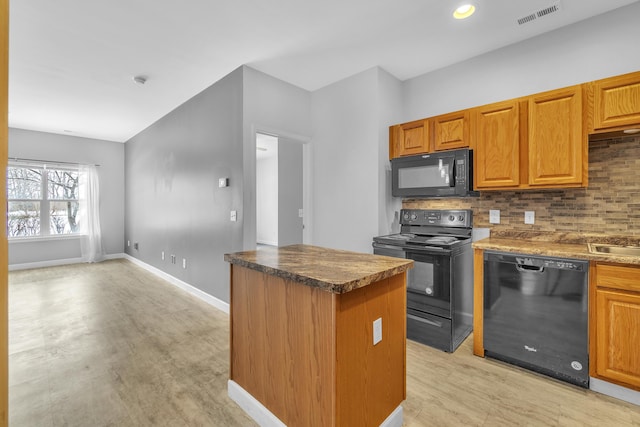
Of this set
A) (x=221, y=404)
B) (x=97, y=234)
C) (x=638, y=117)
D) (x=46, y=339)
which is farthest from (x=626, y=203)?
(x=97, y=234)

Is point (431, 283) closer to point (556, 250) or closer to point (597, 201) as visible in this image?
point (556, 250)

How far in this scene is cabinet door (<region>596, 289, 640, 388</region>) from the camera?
1.76m

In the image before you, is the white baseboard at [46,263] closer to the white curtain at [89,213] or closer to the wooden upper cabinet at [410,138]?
the white curtain at [89,213]

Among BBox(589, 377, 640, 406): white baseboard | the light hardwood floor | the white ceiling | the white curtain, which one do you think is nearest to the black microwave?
the white ceiling

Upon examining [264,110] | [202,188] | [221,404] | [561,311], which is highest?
[264,110]

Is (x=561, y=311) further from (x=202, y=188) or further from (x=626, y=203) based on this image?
(x=202, y=188)

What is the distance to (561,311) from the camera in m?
2.00

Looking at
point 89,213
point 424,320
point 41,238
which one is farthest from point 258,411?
point 41,238

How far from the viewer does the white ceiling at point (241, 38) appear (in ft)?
7.32

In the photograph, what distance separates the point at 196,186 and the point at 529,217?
12.5 feet

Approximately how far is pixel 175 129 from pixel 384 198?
11.1ft

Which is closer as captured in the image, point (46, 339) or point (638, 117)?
point (638, 117)

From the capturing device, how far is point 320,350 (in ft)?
4.26

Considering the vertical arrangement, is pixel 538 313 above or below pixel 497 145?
below
